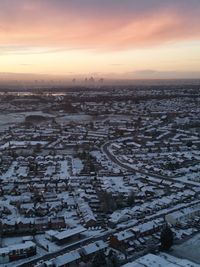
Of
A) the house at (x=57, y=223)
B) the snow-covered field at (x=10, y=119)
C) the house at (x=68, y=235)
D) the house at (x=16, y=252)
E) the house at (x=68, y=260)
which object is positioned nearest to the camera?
the house at (x=68, y=260)

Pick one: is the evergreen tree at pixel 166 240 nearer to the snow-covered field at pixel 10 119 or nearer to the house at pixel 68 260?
the house at pixel 68 260

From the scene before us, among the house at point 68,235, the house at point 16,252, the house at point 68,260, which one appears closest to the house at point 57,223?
the house at point 68,235

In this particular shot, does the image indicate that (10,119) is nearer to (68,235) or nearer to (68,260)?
(68,235)

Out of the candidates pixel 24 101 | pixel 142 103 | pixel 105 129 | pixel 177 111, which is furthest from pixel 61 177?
pixel 24 101

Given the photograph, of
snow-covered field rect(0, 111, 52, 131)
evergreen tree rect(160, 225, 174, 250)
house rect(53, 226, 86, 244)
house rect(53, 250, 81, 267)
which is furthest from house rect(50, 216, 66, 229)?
snow-covered field rect(0, 111, 52, 131)

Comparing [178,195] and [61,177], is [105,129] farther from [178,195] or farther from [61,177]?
[178,195]

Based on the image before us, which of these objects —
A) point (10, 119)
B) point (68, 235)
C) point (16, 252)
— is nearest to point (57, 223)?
point (68, 235)

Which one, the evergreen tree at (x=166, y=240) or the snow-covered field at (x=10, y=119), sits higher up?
the snow-covered field at (x=10, y=119)

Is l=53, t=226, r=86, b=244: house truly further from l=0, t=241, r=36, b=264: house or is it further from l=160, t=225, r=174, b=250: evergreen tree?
l=160, t=225, r=174, b=250: evergreen tree

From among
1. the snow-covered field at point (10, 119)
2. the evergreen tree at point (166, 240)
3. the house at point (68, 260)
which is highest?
the snow-covered field at point (10, 119)

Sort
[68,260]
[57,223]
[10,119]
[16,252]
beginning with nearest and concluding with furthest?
[68,260]
[16,252]
[57,223]
[10,119]

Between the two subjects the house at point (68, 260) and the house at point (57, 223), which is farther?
the house at point (57, 223)
